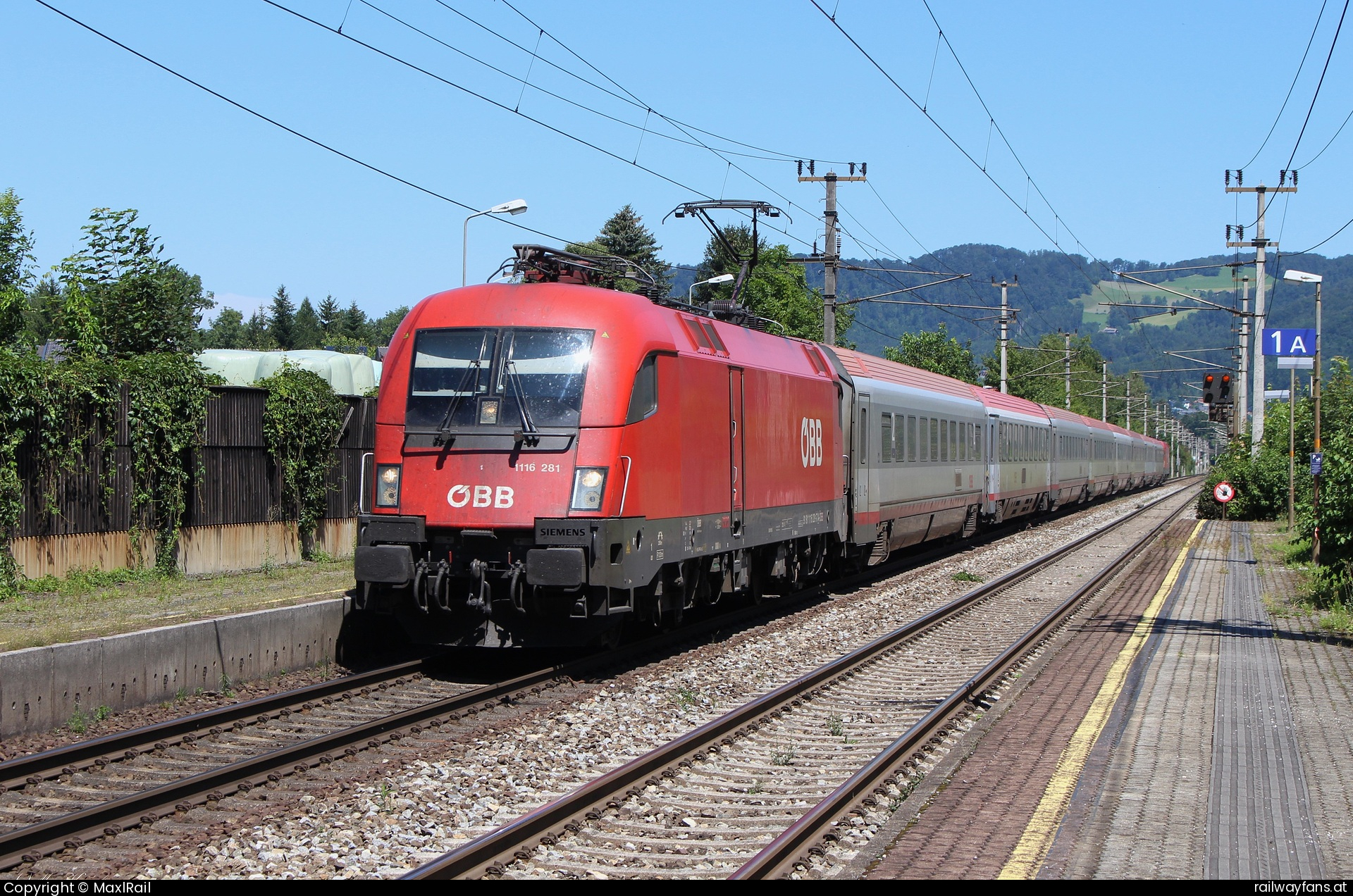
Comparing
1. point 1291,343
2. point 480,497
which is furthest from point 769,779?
point 1291,343

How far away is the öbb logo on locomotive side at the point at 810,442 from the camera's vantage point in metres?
16.3

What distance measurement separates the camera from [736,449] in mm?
13656

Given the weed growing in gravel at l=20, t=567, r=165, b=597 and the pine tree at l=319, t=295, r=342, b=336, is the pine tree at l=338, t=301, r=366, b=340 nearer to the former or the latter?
the pine tree at l=319, t=295, r=342, b=336

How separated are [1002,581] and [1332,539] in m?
5.07

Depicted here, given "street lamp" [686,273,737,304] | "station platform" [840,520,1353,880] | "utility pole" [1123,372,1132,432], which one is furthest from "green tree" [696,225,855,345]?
"station platform" [840,520,1353,880]

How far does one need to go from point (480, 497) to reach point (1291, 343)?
1998 centimetres

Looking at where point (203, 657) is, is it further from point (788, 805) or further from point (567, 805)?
point (788, 805)

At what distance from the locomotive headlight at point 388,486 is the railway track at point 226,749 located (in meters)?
1.53

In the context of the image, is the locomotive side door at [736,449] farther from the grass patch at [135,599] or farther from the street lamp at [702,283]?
the grass patch at [135,599]

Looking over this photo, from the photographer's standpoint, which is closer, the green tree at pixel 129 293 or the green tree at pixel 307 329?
the green tree at pixel 129 293

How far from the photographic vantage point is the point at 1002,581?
1989 centimetres

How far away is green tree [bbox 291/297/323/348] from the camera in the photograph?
12188 centimetres

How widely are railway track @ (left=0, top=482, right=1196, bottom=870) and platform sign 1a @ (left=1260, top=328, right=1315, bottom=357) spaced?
727 inches

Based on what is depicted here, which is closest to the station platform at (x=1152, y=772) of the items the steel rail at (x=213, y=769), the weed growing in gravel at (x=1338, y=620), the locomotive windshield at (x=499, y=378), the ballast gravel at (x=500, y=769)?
the weed growing in gravel at (x=1338, y=620)
